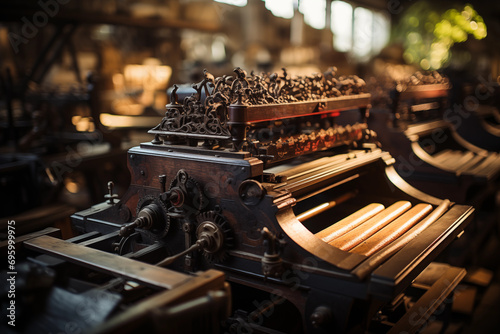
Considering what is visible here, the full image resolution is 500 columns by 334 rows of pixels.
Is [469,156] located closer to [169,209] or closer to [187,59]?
[169,209]

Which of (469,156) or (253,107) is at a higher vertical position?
(253,107)

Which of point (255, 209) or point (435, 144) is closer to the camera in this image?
point (255, 209)

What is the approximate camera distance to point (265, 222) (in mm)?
1797

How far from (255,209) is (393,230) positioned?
78 centimetres

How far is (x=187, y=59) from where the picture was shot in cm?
878

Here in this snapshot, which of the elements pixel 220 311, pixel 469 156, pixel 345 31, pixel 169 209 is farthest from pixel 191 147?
pixel 345 31

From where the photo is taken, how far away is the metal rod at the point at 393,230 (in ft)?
6.51

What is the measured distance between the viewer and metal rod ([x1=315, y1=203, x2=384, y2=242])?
6.83 feet

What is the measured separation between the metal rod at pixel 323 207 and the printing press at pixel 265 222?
13 mm

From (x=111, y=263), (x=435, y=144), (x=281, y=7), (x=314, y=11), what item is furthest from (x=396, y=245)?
(x=314, y=11)

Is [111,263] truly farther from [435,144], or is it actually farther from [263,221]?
[435,144]

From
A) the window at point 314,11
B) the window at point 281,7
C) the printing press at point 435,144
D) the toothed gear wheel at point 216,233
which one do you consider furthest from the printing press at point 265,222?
the window at point 314,11

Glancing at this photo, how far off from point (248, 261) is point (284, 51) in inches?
327

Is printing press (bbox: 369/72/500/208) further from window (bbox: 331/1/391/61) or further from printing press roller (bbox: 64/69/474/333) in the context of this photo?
window (bbox: 331/1/391/61)
